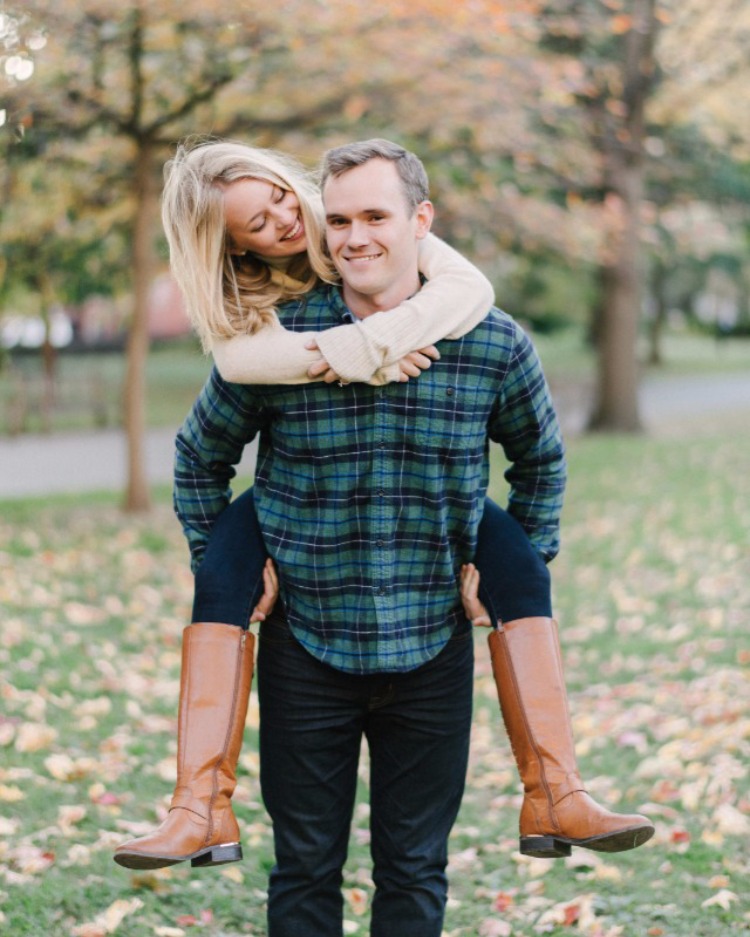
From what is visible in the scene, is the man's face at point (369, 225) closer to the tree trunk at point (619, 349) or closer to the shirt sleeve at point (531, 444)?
the shirt sleeve at point (531, 444)

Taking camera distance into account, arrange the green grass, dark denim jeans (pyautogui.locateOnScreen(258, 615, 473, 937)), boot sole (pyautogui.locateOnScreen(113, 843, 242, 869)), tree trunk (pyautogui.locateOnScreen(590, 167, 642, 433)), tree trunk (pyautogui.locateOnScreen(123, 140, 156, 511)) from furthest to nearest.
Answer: the green grass
tree trunk (pyautogui.locateOnScreen(590, 167, 642, 433))
tree trunk (pyautogui.locateOnScreen(123, 140, 156, 511))
dark denim jeans (pyautogui.locateOnScreen(258, 615, 473, 937))
boot sole (pyautogui.locateOnScreen(113, 843, 242, 869))

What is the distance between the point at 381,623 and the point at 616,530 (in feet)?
25.7

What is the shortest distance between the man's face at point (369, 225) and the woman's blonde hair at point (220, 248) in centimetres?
15

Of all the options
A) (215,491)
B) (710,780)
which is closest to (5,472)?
(710,780)

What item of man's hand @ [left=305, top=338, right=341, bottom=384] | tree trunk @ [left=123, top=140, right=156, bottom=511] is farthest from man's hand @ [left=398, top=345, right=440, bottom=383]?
tree trunk @ [left=123, top=140, right=156, bottom=511]

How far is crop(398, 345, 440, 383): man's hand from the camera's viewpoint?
8.34 feet

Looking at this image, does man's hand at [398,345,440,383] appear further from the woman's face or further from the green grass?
the green grass

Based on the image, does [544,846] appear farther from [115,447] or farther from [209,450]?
[115,447]

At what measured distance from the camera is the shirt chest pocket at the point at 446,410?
2.57 m

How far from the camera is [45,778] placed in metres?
4.72

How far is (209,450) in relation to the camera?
9.17 feet

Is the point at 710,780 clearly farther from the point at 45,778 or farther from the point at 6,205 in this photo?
the point at 6,205

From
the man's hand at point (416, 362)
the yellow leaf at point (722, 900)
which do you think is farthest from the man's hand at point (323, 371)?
the yellow leaf at point (722, 900)

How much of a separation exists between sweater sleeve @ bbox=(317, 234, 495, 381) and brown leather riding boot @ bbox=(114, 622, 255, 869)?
0.66 metres
